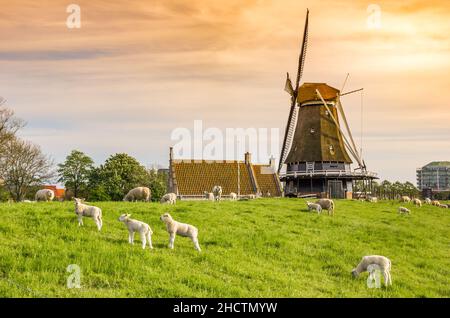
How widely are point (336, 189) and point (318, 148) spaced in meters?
5.84

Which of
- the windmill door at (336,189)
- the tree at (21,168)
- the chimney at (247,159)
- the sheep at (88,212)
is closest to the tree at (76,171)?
the tree at (21,168)

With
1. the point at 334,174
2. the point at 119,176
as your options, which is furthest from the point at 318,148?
the point at 119,176

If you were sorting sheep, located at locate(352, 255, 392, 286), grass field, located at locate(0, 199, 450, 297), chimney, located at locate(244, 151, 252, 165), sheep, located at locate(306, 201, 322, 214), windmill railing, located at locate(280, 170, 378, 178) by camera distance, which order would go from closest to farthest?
grass field, located at locate(0, 199, 450, 297), sheep, located at locate(352, 255, 392, 286), sheep, located at locate(306, 201, 322, 214), windmill railing, located at locate(280, 170, 378, 178), chimney, located at locate(244, 151, 252, 165)

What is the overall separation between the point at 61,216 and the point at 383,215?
24.7 metres

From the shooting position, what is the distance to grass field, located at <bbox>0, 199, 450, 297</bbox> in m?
12.6

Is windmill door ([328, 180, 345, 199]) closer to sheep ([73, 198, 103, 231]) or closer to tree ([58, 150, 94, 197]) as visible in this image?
tree ([58, 150, 94, 197])

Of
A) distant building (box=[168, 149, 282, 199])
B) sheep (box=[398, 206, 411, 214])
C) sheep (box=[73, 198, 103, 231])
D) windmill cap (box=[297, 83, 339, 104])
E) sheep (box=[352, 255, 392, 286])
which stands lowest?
sheep (box=[352, 255, 392, 286])

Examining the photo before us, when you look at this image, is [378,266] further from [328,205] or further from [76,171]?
[76,171]

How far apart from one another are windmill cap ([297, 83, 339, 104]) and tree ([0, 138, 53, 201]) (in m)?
36.6

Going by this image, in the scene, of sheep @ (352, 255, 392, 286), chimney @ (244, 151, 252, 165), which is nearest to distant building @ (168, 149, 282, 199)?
chimney @ (244, 151, 252, 165)

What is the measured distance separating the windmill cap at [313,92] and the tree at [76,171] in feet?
104

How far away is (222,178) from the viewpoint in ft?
234
